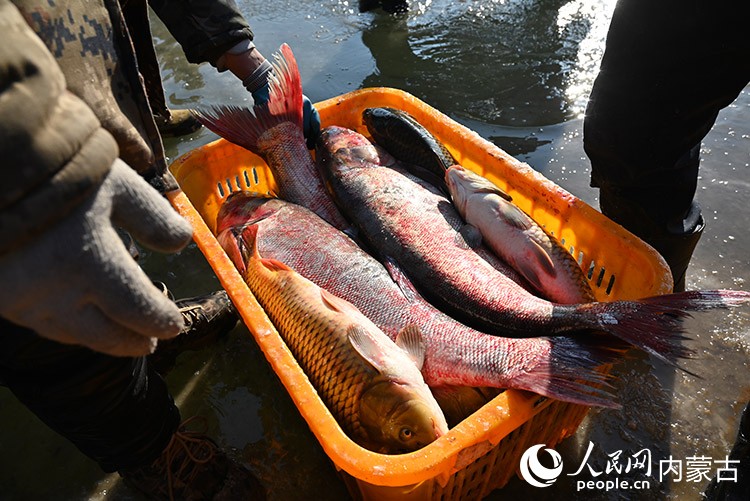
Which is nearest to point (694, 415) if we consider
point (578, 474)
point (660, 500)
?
point (660, 500)

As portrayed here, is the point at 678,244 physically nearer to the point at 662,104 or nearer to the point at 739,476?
the point at 662,104

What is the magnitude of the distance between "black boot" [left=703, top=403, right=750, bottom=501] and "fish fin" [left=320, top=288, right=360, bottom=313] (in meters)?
1.42

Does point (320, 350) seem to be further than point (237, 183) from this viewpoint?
No

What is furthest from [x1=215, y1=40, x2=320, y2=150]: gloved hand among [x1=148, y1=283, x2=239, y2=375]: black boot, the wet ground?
[x1=148, y1=283, x2=239, y2=375]: black boot

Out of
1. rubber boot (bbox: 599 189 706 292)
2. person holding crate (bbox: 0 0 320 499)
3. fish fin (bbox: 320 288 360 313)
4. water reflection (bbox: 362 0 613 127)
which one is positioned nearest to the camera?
person holding crate (bbox: 0 0 320 499)

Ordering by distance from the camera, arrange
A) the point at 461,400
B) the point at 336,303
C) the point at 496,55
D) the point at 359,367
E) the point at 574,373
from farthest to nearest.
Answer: the point at 496,55 → the point at 336,303 → the point at 461,400 → the point at 359,367 → the point at 574,373

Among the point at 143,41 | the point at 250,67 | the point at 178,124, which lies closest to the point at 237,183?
the point at 250,67

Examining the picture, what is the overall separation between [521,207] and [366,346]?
1.24 m

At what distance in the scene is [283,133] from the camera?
9.43 feet

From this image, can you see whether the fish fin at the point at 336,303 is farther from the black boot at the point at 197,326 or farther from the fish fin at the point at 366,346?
the black boot at the point at 197,326

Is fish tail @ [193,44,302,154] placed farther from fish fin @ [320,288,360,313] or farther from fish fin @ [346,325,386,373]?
fish fin @ [346,325,386,373]

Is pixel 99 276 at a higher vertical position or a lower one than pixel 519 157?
higher

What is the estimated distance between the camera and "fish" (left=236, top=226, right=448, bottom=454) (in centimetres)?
168

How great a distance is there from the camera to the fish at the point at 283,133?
277cm
